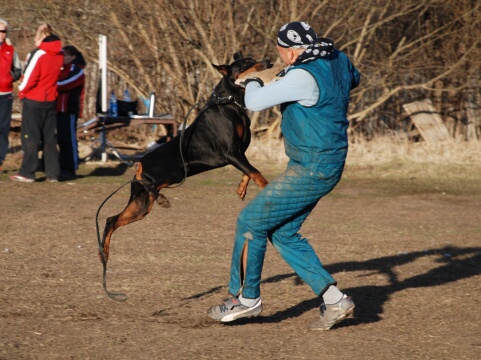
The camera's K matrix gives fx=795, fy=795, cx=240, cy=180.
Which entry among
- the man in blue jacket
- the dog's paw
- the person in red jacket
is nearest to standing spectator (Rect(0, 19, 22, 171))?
the person in red jacket

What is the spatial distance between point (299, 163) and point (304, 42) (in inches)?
27.7

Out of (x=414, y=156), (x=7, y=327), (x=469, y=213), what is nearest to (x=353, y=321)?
(x=7, y=327)

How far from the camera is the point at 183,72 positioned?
576 inches

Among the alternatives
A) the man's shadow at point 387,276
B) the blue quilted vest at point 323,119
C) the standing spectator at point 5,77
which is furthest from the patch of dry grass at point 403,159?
the blue quilted vest at point 323,119

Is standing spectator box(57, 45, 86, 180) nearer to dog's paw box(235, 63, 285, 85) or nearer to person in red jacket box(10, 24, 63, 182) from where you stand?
person in red jacket box(10, 24, 63, 182)

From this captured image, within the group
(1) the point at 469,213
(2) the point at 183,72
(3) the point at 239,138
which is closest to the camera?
(3) the point at 239,138

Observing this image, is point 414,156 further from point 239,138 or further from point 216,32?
point 239,138

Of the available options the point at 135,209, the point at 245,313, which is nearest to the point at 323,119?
the point at 245,313

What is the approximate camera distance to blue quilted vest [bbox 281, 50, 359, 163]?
4496mm

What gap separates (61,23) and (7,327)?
9.98 metres

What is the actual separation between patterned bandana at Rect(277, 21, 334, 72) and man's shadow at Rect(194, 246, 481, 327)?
182cm

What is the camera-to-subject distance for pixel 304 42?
179 inches

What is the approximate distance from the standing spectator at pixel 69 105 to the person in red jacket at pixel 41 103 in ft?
1.21

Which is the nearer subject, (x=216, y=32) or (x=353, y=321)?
(x=353, y=321)
